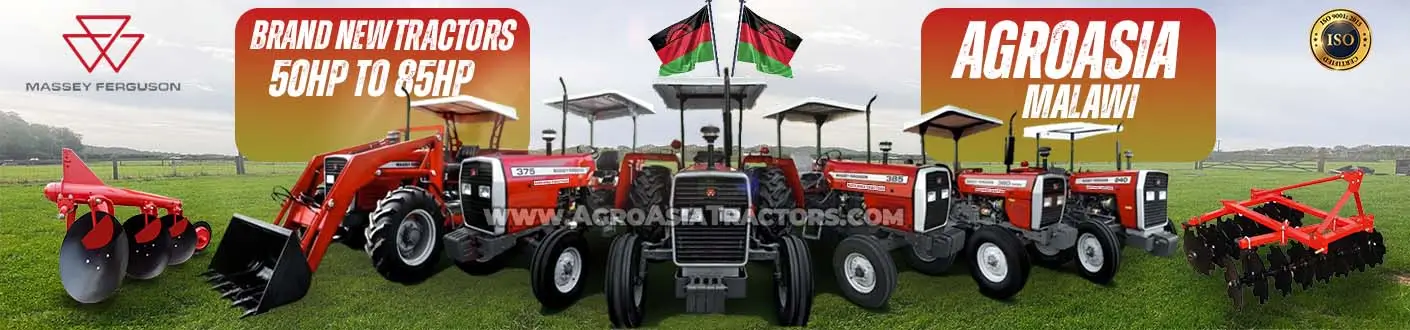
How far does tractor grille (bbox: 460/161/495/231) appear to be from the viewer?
5043 millimetres

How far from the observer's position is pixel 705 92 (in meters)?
6.39

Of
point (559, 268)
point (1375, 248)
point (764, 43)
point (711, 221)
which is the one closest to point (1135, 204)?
point (1375, 248)

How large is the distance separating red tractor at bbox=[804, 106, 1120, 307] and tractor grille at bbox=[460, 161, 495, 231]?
10.1ft

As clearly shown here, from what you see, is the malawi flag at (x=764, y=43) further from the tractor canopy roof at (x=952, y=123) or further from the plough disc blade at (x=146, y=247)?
the plough disc blade at (x=146, y=247)

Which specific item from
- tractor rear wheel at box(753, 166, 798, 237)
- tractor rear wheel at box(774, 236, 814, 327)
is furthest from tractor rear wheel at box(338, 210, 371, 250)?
tractor rear wheel at box(774, 236, 814, 327)

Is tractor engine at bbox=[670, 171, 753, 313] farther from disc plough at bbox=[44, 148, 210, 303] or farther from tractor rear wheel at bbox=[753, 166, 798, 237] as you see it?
disc plough at bbox=[44, 148, 210, 303]

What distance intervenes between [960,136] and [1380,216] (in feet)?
24.4

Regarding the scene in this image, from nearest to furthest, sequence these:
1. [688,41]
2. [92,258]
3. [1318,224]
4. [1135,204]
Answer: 1. [92,258]
2. [1318,224]
3. [1135,204]
4. [688,41]

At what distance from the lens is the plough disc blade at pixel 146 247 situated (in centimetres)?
510

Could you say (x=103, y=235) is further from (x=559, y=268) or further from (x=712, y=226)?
(x=712, y=226)

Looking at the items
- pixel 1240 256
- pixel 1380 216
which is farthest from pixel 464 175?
pixel 1380 216

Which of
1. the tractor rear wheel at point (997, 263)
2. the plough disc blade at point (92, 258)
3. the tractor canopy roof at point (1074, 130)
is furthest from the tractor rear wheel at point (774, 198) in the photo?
the plough disc blade at point (92, 258)

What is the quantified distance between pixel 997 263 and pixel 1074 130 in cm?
372

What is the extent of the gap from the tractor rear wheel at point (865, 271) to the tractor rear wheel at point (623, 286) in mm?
1666
